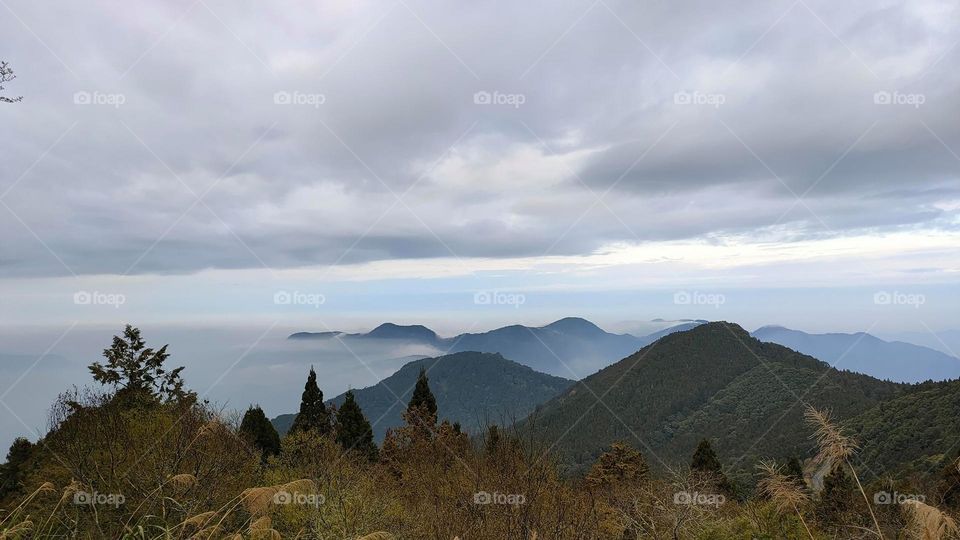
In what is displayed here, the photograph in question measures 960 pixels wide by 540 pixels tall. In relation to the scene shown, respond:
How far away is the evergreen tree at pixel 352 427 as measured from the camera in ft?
148

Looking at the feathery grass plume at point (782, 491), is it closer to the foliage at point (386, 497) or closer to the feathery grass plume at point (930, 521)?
the foliage at point (386, 497)

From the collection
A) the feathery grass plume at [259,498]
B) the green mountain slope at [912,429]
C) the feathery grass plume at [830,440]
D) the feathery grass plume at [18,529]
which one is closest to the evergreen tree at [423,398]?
the feathery grass plume at [830,440]

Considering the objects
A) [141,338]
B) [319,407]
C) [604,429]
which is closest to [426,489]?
[141,338]

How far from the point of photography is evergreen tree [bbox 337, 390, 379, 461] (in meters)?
45.1

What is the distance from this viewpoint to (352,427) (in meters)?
48.1

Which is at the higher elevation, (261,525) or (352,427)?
(352,427)

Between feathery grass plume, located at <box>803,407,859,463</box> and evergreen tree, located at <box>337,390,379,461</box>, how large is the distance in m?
Answer: 40.4

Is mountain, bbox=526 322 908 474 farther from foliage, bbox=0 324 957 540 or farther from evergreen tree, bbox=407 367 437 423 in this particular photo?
foliage, bbox=0 324 957 540

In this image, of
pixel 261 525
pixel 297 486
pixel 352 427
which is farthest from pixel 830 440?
pixel 352 427

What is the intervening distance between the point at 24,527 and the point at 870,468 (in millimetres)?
92612

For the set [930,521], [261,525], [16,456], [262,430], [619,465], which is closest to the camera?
[261,525]

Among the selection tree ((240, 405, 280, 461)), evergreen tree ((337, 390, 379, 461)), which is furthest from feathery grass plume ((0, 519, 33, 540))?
evergreen tree ((337, 390, 379, 461))

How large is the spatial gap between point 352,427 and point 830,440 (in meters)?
45.5

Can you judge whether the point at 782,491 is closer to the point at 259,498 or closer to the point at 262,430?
the point at 259,498
